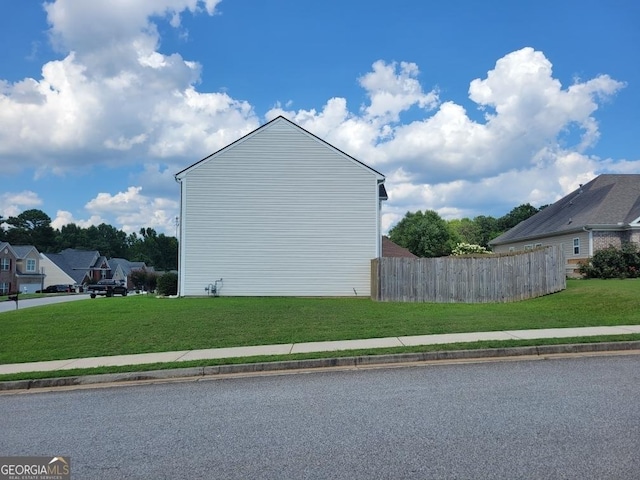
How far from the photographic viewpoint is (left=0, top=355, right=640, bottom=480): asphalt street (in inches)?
169

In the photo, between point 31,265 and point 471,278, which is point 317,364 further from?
point 31,265

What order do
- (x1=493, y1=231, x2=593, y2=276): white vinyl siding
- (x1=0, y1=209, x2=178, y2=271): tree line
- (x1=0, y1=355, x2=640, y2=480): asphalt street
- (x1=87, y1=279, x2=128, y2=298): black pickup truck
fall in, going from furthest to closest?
(x1=0, y1=209, x2=178, y2=271): tree line < (x1=87, y1=279, x2=128, y2=298): black pickup truck < (x1=493, y1=231, x2=593, y2=276): white vinyl siding < (x1=0, y1=355, x2=640, y2=480): asphalt street

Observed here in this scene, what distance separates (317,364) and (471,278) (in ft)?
36.6

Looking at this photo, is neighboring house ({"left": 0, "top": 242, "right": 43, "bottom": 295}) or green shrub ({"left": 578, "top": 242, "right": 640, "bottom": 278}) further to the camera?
neighboring house ({"left": 0, "top": 242, "right": 43, "bottom": 295})

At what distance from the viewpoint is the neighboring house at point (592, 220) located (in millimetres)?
27000

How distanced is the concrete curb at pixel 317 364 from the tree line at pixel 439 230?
152ft

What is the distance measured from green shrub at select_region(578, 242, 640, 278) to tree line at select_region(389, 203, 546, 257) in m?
28.2

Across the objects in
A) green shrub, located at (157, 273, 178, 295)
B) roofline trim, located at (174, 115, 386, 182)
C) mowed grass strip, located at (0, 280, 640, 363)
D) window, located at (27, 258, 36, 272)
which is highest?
roofline trim, located at (174, 115, 386, 182)

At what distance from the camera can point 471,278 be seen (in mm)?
18125

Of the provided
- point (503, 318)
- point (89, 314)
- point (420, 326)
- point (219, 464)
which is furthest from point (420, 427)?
point (89, 314)

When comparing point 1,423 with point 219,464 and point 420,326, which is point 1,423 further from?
point 420,326

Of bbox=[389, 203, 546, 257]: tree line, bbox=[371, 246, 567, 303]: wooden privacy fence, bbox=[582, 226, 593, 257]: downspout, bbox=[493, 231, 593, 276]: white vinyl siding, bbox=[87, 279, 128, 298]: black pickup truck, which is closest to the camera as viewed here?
bbox=[371, 246, 567, 303]: wooden privacy fence

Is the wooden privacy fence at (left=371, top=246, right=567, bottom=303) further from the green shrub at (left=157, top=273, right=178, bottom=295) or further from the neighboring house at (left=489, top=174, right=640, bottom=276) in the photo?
the green shrub at (left=157, top=273, right=178, bottom=295)

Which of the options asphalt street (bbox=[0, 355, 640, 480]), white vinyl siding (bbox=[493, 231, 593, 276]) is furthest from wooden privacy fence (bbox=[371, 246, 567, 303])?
asphalt street (bbox=[0, 355, 640, 480])
